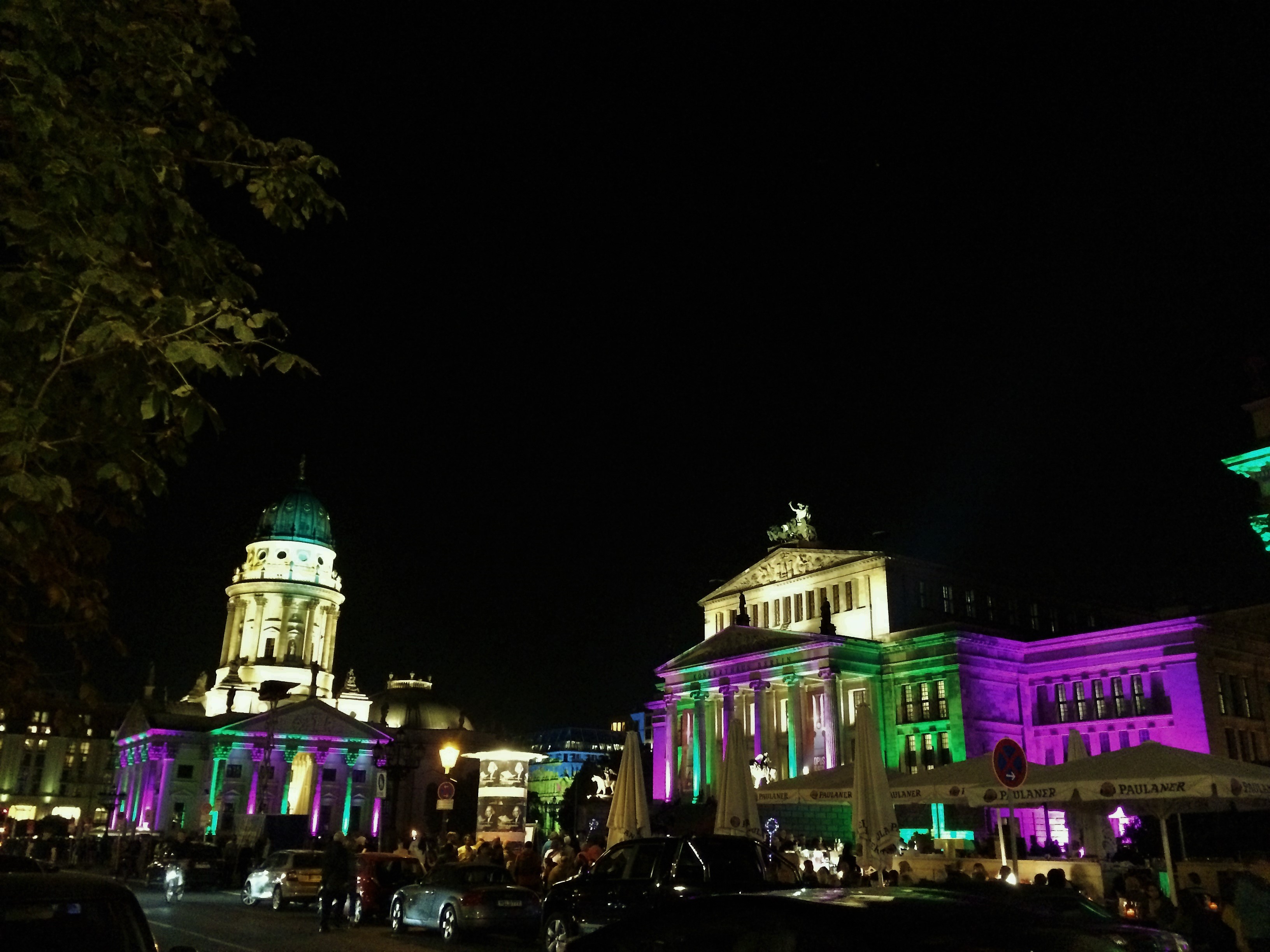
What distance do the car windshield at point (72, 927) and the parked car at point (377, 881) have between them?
57.9ft

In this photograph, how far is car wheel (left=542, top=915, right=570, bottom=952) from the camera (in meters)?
15.5

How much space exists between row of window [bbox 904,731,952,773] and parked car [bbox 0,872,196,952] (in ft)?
188

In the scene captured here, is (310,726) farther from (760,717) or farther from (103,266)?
(103,266)

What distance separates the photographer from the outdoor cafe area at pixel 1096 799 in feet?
51.7

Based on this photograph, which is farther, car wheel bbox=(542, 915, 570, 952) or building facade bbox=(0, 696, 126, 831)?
building facade bbox=(0, 696, 126, 831)

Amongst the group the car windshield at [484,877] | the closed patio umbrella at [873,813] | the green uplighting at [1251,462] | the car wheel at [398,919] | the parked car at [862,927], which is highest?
the green uplighting at [1251,462]

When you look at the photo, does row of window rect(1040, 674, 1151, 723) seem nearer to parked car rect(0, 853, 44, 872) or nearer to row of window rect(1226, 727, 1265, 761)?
row of window rect(1226, 727, 1265, 761)

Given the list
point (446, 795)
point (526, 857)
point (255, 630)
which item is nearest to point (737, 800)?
point (526, 857)

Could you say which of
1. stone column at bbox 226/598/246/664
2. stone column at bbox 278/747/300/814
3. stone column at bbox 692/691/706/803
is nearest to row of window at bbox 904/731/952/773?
stone column at bbox 692/691/706/803

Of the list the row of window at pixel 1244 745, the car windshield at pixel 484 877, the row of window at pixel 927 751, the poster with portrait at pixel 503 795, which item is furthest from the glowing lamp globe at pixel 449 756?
the row of window at pixel 1244 745

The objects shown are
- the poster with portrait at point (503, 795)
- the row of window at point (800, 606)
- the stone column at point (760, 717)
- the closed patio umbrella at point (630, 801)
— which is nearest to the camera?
the closed patio umbrella at point (630, 801)

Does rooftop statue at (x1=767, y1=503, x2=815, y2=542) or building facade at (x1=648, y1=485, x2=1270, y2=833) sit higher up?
rooftop statue at (x1=767, y1=503, x2=815, y2=542)

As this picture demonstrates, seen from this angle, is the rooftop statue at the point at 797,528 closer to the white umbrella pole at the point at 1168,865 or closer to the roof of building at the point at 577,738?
the white umbrella pole at the point at 1168,865

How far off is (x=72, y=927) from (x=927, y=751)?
199 ft
